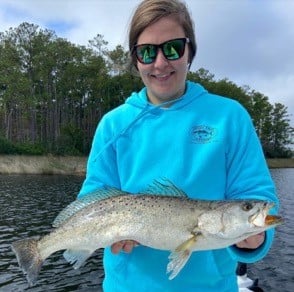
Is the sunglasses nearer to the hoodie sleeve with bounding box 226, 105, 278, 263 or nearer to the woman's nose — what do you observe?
the woman's nose

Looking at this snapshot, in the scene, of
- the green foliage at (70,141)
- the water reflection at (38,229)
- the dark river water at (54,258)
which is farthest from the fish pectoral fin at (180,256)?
the green foliage at (70,141)

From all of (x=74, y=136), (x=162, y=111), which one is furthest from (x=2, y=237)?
(x=74, y=136)

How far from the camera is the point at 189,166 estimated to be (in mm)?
3389

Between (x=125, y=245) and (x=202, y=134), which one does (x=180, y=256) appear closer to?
(x=125, y=245)

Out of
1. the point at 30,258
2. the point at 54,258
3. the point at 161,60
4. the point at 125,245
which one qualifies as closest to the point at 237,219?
the point at 125,245

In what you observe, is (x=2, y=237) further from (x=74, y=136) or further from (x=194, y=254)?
(x=74, y=136)

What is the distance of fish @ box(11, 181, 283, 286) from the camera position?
10.4ft

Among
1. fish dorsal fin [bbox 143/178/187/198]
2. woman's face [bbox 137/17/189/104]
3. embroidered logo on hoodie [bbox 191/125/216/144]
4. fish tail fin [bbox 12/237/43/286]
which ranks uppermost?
woman's face [bbox 137/17/189/104]

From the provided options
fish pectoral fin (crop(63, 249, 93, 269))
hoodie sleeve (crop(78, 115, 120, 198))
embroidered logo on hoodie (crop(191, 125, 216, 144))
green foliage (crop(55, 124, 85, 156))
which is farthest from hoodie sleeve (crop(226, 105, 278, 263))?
green foliage (crop(55, 124, 85, 156))

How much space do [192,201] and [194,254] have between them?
0.40 m

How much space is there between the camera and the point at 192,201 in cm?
333

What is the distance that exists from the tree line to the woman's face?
64.8m

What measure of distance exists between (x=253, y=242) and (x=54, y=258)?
14.3 m

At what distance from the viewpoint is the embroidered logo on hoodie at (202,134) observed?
3.42m
